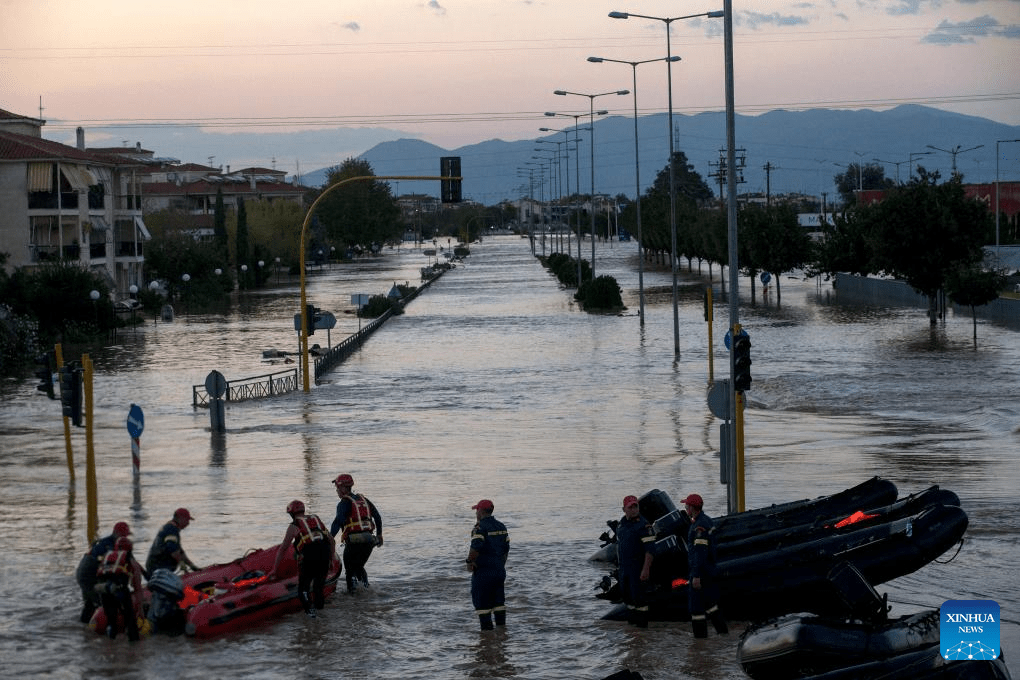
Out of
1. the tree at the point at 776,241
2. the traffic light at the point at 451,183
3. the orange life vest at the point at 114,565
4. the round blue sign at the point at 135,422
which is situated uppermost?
the traffic light at the point at 451,183

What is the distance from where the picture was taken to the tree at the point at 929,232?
173 feet

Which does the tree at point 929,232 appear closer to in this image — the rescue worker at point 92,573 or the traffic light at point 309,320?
the traffic light at point 309,320

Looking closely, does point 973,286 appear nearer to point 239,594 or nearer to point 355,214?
point 239,594

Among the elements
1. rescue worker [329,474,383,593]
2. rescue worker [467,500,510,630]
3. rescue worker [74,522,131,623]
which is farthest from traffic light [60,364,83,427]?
rescue worker [467,500,510,630]

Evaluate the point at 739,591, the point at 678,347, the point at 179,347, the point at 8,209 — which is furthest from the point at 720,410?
the point at 8,209

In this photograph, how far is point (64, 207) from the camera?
66.9m

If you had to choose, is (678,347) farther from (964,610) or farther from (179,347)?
(964,610)

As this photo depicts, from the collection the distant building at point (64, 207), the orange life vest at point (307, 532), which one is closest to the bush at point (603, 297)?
the distant building at point (64, 207)

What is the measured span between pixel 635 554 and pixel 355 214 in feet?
463

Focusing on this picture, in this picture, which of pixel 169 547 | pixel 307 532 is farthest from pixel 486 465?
pixel 169 547

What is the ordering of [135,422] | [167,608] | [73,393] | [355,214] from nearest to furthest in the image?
[167,608]
[73,393]
[135,422]
[355,214]

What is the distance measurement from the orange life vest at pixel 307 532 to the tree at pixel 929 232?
140 feet

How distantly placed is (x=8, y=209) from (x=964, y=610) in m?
65.0

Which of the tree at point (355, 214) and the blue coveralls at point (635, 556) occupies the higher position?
the tree at point (355, 214)
